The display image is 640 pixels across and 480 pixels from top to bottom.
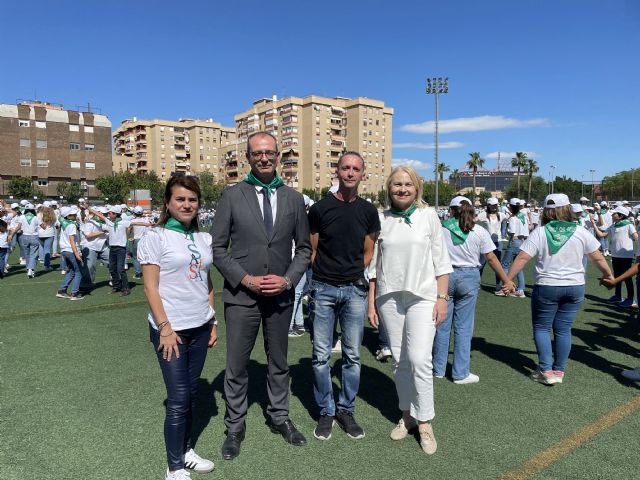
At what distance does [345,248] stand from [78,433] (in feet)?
8.48

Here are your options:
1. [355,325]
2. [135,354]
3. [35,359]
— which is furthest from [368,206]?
[35,359]

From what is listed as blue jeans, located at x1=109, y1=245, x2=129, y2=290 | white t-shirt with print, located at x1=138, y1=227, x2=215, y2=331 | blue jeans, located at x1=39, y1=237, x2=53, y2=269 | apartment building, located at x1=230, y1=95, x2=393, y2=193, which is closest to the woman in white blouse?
white t-shirt with print, located at x1=138, y1=227, x2=215, y2=331

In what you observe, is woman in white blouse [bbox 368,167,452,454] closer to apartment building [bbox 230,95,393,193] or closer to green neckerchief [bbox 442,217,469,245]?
green neckerchief [bbox 442,217,469,245]

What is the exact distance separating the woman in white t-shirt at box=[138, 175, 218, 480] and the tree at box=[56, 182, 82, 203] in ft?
226

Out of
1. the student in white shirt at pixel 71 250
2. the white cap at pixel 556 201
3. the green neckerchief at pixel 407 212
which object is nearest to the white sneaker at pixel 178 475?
the green neckerchief at pixel 407 212

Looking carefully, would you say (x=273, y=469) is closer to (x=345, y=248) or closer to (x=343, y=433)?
(x=343, y=433)

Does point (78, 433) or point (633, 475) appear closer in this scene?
point (633, 475)

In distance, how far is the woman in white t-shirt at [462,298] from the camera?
4758mm

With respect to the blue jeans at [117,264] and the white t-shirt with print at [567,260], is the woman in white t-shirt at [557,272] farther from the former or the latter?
the blue jeans at [117,264]

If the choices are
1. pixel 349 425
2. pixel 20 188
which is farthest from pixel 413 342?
pixel 20 188

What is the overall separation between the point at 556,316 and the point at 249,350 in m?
3.18

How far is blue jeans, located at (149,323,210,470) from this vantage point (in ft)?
9.48

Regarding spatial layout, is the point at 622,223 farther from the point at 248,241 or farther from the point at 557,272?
the point at 248,241

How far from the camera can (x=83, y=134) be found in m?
75.8
